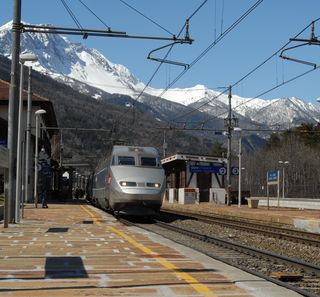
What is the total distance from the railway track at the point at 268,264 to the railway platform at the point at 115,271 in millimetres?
479

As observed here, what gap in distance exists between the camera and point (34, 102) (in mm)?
60312

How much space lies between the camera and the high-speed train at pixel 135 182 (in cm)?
2386

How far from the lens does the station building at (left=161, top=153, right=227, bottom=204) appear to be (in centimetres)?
5225

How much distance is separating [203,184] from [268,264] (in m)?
48.8

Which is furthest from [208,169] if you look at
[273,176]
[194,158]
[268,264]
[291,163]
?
[291,163]

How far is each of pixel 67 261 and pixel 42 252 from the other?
1.57 metres

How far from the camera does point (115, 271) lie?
9.61m

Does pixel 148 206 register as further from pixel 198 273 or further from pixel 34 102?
pixel 34 102

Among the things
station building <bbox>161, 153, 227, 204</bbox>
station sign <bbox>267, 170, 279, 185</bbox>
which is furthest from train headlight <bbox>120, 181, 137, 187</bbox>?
station building <bbox>161, 153, 227, 204</bbox>

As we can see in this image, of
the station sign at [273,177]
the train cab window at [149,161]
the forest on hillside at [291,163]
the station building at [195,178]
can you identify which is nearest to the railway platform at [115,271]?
the train cab window at [149,161]

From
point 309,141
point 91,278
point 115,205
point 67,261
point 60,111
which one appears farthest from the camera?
point 60,111

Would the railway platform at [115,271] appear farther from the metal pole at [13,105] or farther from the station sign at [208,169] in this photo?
the station sign at [208,169]

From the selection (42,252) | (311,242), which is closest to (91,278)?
(42,252)

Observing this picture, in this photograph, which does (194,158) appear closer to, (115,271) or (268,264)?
(268,264)
